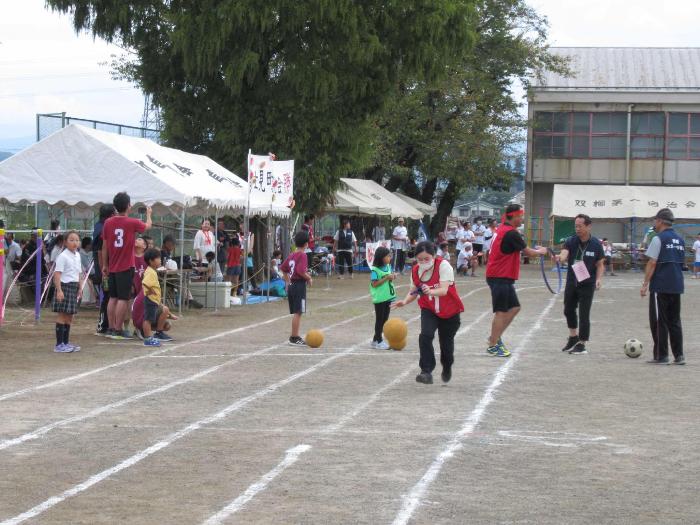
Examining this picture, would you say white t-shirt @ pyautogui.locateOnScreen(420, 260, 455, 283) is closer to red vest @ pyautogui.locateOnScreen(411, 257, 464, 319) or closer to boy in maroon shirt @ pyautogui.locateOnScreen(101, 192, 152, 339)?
red vest @ pyautogui.locateOnScreen(411, 257, 464, 319)

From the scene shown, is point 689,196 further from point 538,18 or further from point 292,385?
point 292,385

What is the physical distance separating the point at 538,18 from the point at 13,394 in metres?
46.8

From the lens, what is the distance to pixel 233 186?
24.2 metres

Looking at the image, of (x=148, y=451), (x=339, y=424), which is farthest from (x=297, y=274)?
(x=148, y=451)

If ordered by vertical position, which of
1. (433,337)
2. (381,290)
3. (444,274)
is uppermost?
(444,274)

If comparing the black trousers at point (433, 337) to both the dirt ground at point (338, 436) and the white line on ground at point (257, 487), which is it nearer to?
the dirt ground at point (338, 436)

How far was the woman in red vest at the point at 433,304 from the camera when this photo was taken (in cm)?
1216

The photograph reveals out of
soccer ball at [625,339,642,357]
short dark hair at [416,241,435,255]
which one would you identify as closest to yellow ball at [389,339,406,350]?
soccer ball at [625,339,642,357]

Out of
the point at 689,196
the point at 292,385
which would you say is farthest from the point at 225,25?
the point at 689,196

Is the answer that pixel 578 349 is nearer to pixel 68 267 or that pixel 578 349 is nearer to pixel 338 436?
pixel 68 267

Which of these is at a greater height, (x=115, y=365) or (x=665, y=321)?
(x=665, y=321)

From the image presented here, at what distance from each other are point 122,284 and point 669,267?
7.41 metres

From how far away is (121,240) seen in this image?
16.5 m

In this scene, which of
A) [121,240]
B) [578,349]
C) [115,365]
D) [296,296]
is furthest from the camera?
[121,240]
